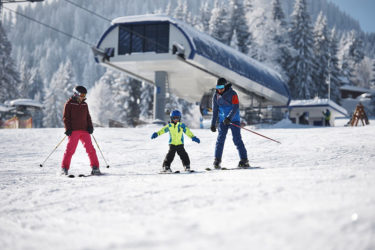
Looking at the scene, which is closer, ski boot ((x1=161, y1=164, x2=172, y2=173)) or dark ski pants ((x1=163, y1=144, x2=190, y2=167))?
ski boot ((x1=161, y1=164, x2=172, y2=173))

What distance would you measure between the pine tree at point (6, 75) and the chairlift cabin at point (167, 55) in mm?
24546

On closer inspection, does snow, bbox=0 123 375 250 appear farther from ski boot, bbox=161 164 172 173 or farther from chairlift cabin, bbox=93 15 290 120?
chairlift cabin, bbox=93 15 290 120

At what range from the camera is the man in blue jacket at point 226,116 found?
19.9 feet

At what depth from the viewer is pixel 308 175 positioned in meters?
3.86

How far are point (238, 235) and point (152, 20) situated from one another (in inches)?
740

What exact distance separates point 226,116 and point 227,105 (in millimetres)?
197

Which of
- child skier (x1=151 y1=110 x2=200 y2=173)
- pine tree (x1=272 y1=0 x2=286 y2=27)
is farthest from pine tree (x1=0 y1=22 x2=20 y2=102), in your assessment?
child skier (x1=151 y1=110 x2=200 y2=173)

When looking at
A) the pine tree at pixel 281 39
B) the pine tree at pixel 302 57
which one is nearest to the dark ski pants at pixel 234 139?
the pine tree at pixel 281 39

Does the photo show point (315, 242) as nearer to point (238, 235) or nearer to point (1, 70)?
point (238, 235)

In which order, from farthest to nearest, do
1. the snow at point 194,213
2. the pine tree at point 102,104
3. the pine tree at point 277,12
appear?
the pine tree at point 102,104, the pine tree at point 277,12, the snow at point 194,213

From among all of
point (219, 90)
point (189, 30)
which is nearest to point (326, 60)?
point (189, 30)

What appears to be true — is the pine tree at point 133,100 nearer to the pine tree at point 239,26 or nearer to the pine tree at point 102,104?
the pine tree at point 239,26

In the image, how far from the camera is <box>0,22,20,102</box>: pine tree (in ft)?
134

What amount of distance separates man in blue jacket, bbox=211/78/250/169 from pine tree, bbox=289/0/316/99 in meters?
42.3
